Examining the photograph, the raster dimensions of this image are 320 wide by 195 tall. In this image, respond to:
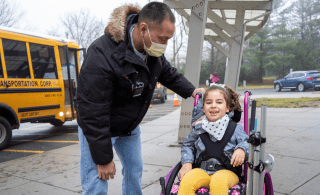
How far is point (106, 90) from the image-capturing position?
1.78 metres

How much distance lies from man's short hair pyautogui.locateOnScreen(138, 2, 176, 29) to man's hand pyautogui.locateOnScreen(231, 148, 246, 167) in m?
1.13

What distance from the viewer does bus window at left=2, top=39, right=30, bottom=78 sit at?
21.0 feet

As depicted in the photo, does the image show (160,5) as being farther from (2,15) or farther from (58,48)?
(2,15)

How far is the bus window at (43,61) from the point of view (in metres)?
7.15

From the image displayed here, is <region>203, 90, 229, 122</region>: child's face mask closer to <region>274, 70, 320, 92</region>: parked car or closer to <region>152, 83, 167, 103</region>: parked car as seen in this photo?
<region>152, 83, 167, 103</region>: parked car

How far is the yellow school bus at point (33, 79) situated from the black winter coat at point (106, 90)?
5.22 meters

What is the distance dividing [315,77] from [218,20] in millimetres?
15753

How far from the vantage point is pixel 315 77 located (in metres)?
19.8

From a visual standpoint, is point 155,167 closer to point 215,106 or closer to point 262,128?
point 215,106

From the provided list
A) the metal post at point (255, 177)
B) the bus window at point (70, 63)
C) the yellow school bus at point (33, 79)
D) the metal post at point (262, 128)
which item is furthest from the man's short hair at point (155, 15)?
the bus window at point (70, 63)

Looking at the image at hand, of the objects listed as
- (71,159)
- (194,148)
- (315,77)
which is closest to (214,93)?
(194,148)

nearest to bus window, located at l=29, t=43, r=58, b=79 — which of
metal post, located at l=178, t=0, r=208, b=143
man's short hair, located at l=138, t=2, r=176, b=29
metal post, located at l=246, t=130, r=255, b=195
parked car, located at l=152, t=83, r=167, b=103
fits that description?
metal post, located at l=178, t=0, r=208, b=143

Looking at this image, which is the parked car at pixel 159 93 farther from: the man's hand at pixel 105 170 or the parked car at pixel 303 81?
the man's hand at pixel 105 170

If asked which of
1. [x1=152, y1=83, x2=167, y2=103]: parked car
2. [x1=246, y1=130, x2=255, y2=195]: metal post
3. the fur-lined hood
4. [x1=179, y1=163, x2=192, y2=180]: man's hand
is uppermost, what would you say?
the fur-lined hood
